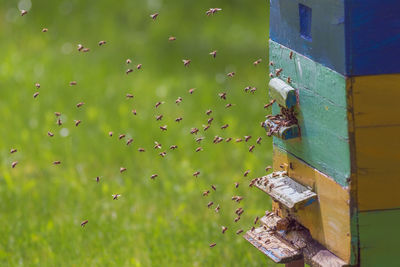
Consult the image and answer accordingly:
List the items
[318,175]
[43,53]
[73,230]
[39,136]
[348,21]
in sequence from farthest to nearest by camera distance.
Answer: [43,53]
[39,136]
[73,230]
[318,175]
[348,21]

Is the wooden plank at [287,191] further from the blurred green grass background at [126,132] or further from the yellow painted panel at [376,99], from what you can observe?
the blurred green grass background at [126,132]

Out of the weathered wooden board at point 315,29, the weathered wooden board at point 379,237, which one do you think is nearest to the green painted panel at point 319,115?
the weathered wooden board at point 315,29

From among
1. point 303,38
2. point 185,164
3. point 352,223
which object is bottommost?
point 185,164

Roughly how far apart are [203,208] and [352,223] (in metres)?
2.56

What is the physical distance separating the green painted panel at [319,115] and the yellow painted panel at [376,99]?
0.19 feet

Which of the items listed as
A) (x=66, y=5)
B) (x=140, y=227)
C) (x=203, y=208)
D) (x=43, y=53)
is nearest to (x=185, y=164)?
(x=203, y=208)

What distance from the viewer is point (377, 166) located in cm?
353

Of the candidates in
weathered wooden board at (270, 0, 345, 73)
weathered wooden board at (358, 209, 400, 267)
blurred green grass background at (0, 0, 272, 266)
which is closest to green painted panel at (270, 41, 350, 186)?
weathered wooden board at (270, 0, 345, 73)

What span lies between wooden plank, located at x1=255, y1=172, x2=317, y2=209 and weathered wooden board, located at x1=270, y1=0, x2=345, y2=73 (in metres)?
0.64

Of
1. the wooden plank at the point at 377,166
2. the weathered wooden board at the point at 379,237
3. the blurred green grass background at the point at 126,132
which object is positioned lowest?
the blurred green grass background at the point at 126,132

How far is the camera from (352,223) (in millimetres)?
3547

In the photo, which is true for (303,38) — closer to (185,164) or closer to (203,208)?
(203,208)

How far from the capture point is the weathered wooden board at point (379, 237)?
11.7 feet

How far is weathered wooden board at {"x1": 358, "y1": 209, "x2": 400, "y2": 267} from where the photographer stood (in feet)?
11.7
